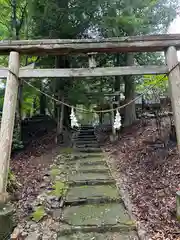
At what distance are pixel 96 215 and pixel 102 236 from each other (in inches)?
24.4

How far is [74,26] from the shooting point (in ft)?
30.3

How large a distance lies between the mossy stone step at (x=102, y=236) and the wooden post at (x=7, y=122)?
1364mm

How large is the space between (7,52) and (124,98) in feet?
26.8

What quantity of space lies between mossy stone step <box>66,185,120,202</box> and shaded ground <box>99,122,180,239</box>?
1.22 feet

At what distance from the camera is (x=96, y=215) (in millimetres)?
4074

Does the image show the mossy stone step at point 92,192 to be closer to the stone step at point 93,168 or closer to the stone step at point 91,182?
the stone step at point 91,182

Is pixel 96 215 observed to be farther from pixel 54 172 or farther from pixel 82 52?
pixel 82 52

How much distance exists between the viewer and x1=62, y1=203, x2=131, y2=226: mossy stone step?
380 centimetres

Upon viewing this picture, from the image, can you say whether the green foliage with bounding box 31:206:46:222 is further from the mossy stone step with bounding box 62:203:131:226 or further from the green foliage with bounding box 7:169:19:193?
the green foliage with bounding box 7:169:19:193

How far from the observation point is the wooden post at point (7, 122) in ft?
12.2

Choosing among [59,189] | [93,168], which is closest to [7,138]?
[59,189]

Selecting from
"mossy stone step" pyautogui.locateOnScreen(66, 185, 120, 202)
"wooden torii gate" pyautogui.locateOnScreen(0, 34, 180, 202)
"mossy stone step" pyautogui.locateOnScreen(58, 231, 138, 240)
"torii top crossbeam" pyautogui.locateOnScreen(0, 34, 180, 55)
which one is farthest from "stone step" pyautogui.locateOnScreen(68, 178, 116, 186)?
"torii top crossbeam" pyautogui.locateOnScreen(0, 34, 180, 55)

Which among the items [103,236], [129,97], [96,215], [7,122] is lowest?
[103,236]

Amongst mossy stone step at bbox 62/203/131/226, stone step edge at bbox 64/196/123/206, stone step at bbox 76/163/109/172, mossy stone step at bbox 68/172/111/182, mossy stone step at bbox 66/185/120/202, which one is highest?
stone step at bbox 76/163/109/172
